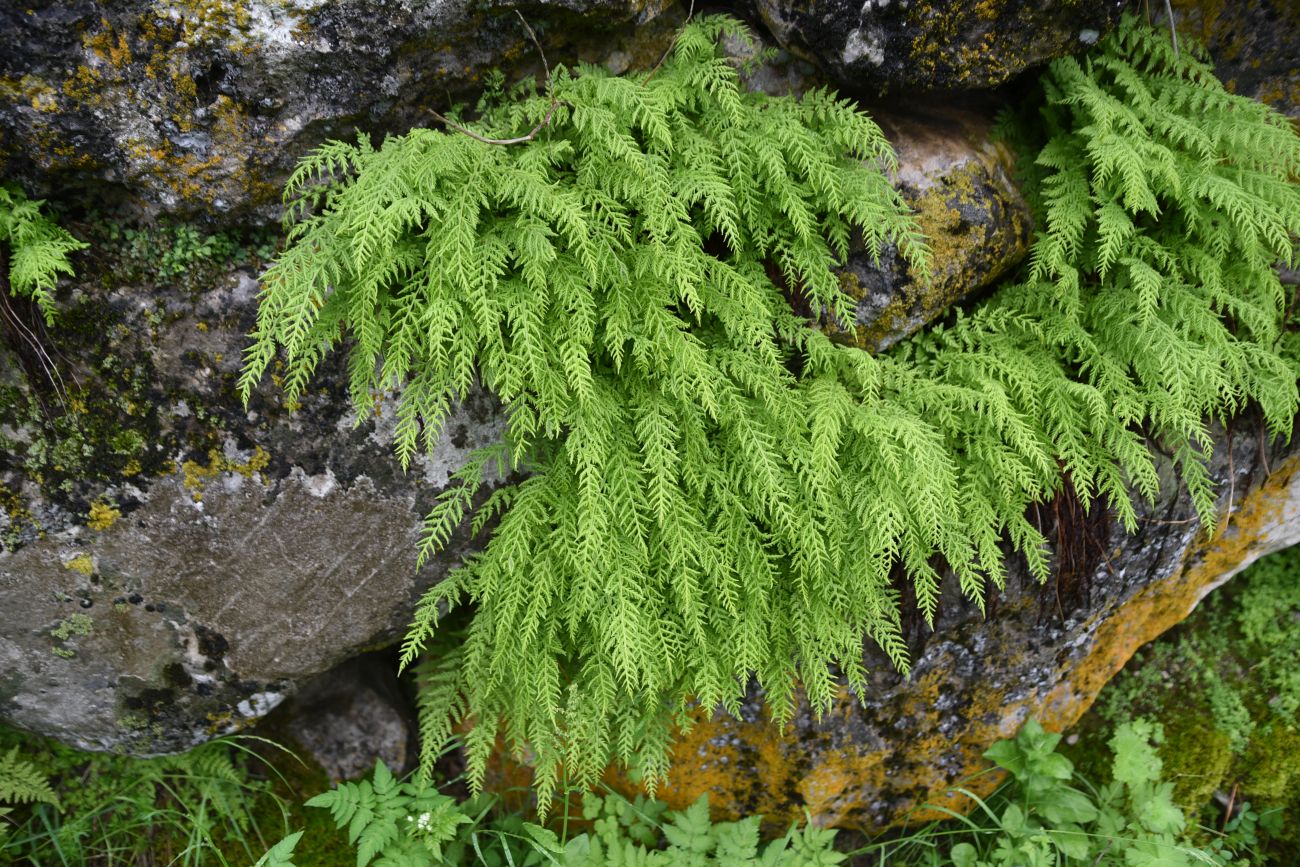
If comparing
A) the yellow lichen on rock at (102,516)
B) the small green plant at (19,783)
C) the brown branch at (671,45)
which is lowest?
the small green plant at (19,783)

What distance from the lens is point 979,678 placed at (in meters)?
4.10

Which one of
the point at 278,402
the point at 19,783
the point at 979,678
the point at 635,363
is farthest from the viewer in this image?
the point at 979,678

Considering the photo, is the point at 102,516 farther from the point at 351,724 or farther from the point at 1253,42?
the point at 1253,42

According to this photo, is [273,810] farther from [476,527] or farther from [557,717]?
[476,527]

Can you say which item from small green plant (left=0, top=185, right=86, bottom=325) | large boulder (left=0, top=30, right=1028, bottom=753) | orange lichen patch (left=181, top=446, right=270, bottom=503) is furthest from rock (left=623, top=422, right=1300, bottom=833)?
small green plant (left=0, top=185, right=86, bottom=325)

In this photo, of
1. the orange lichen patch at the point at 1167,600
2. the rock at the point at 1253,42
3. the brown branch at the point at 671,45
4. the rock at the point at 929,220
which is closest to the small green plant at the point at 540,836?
the orange lichen patch at the point at 1167,600

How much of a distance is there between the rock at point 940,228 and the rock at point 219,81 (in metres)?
1.45

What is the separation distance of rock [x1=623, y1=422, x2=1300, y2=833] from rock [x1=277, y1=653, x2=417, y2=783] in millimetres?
1580

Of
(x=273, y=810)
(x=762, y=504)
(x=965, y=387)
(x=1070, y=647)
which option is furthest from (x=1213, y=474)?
(x=273, y=810)

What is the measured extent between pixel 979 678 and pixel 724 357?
→ 2328 mm

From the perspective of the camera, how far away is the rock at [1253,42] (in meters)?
3.71

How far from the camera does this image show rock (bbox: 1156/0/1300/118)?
12.2 feet

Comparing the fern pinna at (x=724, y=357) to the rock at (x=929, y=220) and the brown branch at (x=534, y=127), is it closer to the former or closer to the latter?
the brown branch at (x=534, y=127)

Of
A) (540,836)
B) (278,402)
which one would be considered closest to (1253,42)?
(278,402)
